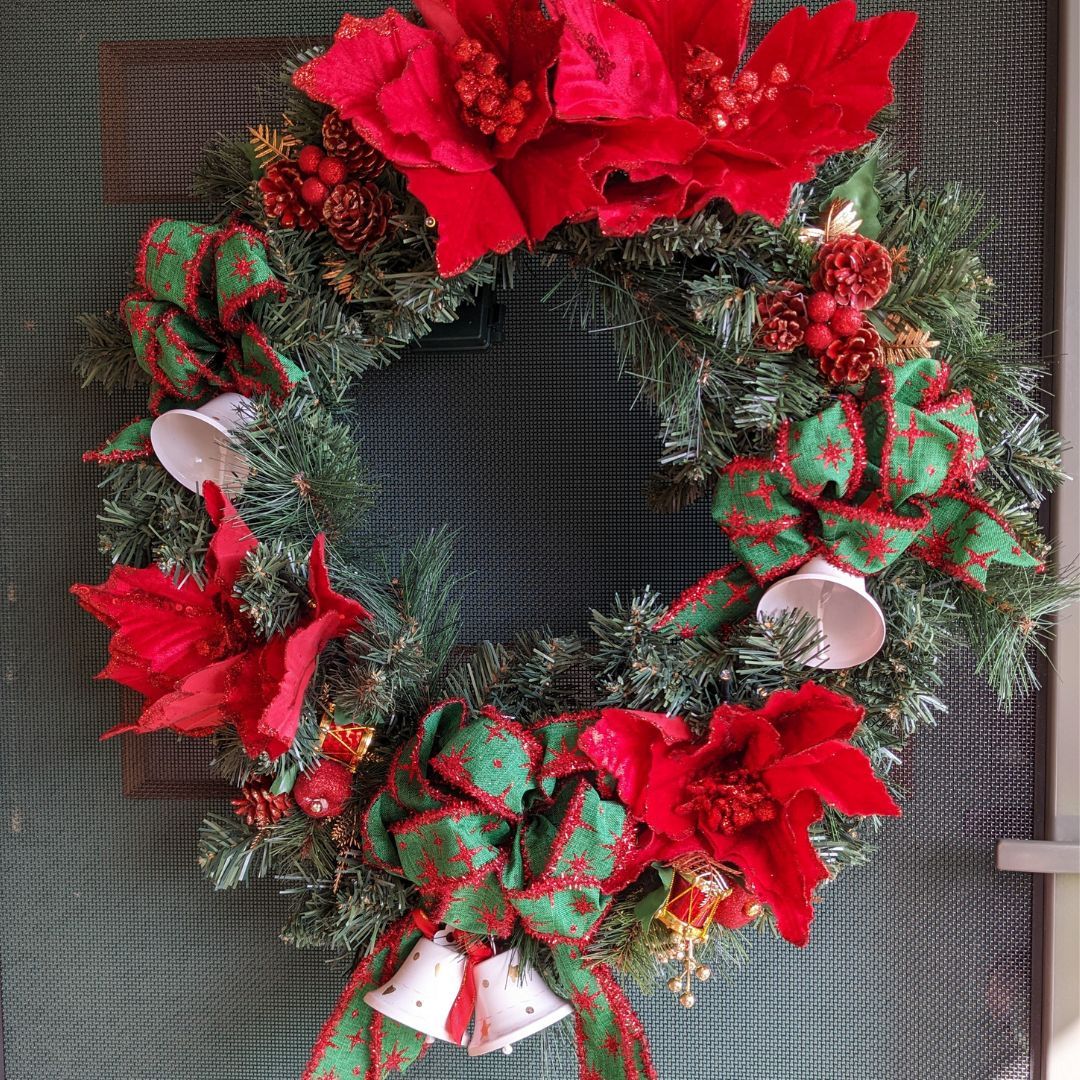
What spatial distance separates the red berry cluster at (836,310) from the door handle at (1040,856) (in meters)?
0.60

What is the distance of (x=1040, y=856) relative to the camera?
0.95 metres

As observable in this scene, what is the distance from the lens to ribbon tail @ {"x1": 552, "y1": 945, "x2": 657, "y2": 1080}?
2.62ft

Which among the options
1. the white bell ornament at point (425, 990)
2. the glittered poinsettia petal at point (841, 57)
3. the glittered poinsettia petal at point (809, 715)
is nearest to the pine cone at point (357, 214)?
the glittered poinsettia petal at point (841, 57)

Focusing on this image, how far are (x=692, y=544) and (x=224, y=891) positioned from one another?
0.72 meters

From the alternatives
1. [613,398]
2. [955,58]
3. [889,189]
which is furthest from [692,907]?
[955,58]

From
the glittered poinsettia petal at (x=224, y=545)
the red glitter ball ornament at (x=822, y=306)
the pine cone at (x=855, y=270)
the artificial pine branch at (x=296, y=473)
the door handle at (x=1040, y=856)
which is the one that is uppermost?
the pine cone at (x=855, y=270)

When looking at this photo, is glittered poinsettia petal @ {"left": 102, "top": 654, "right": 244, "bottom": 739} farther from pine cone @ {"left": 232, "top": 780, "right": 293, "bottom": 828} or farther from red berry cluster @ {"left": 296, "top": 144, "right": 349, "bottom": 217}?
red berry cluster @ {"left": 296, "top": 144, "right": 349, "bottom": 217}

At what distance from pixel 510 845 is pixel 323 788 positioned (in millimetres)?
189

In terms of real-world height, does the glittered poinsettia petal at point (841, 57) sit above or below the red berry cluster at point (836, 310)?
above

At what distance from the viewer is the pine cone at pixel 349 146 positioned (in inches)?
29.7

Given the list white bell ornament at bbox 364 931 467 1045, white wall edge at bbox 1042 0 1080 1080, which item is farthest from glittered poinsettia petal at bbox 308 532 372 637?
white wall edge at bbox 1042 0 1080 1080

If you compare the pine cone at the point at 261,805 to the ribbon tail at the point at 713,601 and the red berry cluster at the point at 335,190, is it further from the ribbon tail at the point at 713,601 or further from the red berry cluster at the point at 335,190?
the red berry cluster at the point at 335,190

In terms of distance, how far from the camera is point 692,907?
2.49 ft

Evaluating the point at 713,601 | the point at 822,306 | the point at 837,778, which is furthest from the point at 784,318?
the point at 837,778
